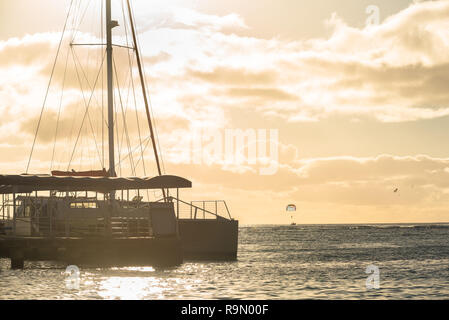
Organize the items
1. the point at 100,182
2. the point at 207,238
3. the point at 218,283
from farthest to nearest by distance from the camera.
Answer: the point at 207,238
the point at 100,182
the point at 218,283

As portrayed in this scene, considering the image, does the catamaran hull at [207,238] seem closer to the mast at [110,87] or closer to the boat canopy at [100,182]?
the mast at [110,87]

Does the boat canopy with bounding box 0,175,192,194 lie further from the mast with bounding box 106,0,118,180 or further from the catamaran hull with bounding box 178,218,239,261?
the catamaran hull with bounding box 178,218,239,261

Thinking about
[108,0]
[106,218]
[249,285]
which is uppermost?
[108,0]

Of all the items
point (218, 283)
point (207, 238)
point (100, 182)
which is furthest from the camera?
point (207, 238)

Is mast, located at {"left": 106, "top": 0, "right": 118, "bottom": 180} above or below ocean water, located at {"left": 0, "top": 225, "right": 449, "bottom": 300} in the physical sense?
above

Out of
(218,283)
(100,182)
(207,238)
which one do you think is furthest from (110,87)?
(218,283)

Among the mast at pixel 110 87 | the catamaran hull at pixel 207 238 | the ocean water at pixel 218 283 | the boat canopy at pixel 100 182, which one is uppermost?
the mast at pixel 110 87

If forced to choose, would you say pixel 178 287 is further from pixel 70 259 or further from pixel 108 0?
pixel 108 0

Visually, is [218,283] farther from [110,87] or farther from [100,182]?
[110,87]

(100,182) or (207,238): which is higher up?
(100,182)

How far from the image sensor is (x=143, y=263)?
47.4 metres
